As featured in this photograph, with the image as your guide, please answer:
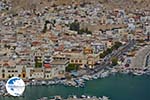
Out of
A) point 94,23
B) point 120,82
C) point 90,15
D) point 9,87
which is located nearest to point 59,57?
point 120,82

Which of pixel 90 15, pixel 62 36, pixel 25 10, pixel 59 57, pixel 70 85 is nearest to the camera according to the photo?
pixel 70 85

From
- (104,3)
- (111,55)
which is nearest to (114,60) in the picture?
(111,55)

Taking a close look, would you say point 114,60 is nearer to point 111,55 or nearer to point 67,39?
point 111,55

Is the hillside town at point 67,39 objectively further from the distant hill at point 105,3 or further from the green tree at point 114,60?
the distant hill at point 105,3

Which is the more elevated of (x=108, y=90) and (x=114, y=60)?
(x=114, y=60)

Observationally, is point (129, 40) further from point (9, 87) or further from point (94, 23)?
point (9, 87)

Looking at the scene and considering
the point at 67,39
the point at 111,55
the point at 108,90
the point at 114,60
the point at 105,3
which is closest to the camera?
the point at 108,90
